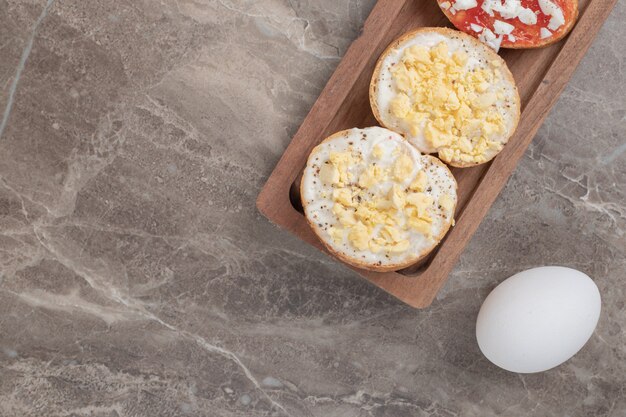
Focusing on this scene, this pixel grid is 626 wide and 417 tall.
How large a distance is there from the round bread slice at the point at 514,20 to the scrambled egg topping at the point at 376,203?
0.31 m

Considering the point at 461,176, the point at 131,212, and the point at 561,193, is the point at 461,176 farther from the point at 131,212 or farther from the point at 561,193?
the point at 131,212

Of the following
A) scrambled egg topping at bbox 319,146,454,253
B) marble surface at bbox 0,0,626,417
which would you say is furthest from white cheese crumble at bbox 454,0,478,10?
scrambled egg topping at bbox 319,146,454,253

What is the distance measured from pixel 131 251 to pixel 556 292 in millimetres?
893

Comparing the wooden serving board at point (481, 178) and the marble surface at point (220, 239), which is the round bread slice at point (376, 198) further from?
the marble surface at point (220, 239)

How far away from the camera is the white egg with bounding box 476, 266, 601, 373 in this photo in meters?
1.32

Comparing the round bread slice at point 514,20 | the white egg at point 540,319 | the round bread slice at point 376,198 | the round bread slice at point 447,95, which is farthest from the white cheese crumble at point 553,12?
the white egg at point 540,319

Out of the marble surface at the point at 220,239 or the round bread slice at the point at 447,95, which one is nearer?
the round bread slice at the point at 447,95

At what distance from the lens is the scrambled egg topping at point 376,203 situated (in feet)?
4.25

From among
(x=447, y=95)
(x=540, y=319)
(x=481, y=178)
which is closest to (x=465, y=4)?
(x=447, y=95)

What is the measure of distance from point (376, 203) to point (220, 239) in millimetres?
384

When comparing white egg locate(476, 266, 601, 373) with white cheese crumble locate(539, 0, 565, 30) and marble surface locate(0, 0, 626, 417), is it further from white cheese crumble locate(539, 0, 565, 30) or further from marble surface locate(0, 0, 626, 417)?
white cheese crumble locate(539, 0, 565, 30)

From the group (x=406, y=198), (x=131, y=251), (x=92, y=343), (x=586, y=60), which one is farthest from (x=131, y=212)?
(x=586, y=60)

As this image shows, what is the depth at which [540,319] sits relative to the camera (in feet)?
4.33

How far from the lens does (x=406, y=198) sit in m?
1.30
